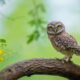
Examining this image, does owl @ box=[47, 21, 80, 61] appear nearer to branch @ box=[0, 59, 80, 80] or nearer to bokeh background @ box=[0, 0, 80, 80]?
branch @ box=[0, 59, 80, 80]

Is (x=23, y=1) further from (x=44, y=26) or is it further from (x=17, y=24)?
(x=44, y=26)

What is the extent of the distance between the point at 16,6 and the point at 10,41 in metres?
0.68

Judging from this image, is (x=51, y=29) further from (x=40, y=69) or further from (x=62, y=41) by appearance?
(x=40, y=69)

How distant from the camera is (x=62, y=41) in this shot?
215 centimetres

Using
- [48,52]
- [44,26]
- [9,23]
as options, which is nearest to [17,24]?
[9,23]

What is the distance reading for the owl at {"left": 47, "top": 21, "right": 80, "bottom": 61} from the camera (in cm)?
211

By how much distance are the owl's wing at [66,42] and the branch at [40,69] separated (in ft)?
0.27

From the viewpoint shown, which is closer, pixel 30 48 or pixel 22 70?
pixel 22 70

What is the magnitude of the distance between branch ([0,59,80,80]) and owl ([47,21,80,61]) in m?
0.07

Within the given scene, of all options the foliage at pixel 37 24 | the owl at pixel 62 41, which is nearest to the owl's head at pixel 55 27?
the owl at pixel 62 41

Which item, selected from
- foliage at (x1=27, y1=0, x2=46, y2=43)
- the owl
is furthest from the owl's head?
foliage at (x1=27, y1=0, x2=46, y2=43)

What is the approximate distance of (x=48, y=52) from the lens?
3.09 meters

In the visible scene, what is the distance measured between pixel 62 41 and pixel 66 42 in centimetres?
3

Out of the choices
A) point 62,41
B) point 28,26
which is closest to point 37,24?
point 62,41
